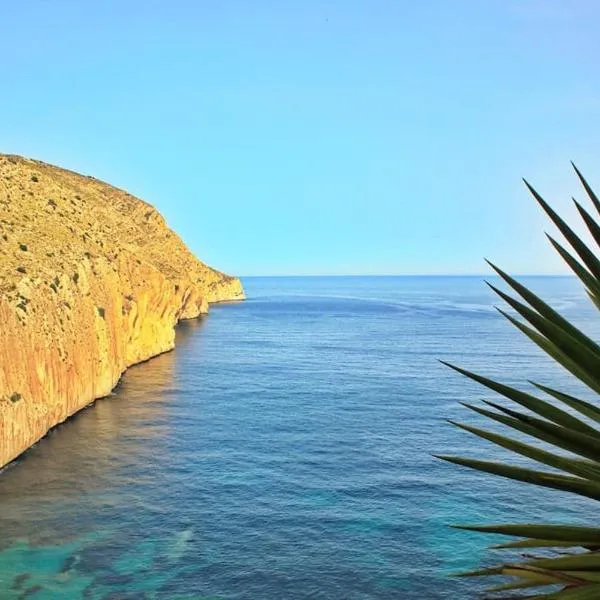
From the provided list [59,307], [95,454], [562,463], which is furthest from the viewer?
[59,307]

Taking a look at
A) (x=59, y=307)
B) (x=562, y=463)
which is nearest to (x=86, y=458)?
(x=59, y=307)

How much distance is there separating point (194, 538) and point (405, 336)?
80561 millimetres

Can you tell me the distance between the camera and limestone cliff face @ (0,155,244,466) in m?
41.2

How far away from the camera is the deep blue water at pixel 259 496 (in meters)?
26.4

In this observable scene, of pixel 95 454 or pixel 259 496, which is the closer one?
pixel 259 496

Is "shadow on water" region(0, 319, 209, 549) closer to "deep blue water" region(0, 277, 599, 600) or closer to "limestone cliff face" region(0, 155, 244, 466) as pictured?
"deep blue water" region(0, 277, 599, 600)

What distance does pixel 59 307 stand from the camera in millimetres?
50281

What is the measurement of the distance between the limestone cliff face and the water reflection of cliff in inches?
53.2

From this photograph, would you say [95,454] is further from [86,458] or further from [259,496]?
[259,496]

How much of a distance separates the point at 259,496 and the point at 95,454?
14.6 metres

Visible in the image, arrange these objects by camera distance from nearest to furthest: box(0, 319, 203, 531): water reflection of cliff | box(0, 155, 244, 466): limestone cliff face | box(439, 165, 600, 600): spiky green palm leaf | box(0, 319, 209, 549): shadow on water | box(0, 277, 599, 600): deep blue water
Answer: box(439, 165, 600, 600): spiky green palm leaf → box(0, 277, 599, 600): deep blue water → box(0, 319, 209, 549): shadow on water → box(0, 319, 203, 531): water reflection of cliff → box(0, 155, 244, 466): limestone cliff face

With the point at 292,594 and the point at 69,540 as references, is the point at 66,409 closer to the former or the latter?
the point at 69,540

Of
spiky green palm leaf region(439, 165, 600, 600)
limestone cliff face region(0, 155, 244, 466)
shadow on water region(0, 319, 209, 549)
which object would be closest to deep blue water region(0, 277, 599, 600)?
shadow on water region(0, 319, 209, 549)

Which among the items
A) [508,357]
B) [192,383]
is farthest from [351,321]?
[192,383]
